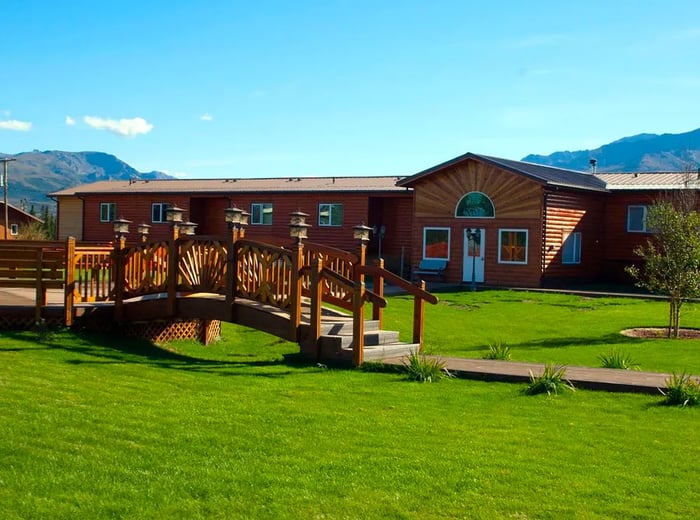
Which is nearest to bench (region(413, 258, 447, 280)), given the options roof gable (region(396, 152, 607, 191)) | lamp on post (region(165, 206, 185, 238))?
roof gable (region(396, 152, 607, 191))

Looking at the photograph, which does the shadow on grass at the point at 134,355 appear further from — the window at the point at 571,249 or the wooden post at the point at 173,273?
the window at the point at 571,249

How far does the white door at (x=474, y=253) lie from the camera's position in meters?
31.2

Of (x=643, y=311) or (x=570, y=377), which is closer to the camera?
(x=570, y=377)

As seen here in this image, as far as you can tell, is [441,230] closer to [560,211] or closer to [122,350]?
[560,211]

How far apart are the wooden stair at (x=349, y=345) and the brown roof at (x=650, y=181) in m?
20.2

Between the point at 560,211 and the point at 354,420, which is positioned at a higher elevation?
the point at 560,211

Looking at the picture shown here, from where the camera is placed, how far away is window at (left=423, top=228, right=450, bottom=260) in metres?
32.1

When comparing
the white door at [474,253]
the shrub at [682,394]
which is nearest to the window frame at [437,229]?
the white door at [474,253]

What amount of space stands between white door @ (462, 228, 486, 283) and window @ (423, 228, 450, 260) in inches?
32.0

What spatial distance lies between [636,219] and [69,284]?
24.8 m

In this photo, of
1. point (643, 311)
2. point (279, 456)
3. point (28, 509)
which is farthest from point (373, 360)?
point (643, 311)

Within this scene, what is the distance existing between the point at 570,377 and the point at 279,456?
16.6 ft

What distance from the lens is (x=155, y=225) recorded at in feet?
140

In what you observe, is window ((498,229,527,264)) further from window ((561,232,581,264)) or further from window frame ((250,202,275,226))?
window frame ((250,202,275,226))
